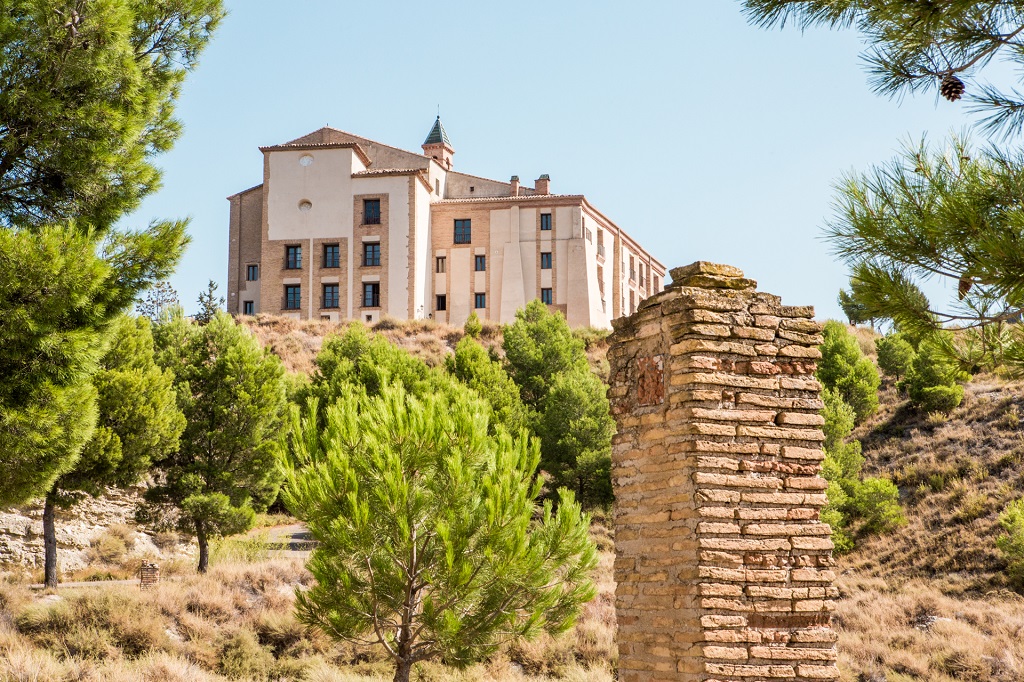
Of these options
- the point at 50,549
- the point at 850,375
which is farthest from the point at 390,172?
the point at 50,549

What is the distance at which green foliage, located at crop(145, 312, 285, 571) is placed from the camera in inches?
881

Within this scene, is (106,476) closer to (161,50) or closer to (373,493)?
(373,493)

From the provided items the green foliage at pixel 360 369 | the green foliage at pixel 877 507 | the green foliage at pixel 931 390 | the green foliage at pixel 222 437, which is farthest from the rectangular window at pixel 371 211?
the green foliage at pixel 877 507

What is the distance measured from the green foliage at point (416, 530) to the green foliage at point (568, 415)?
15194mm

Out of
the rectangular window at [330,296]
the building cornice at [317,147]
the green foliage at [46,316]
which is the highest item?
the building cornice at [317,147]

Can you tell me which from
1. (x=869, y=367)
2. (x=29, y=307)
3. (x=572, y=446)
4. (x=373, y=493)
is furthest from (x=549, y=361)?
(x=29, y=307)

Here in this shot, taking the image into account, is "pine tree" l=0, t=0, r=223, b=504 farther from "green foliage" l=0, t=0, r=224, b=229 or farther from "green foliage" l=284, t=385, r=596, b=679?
"green foliage" l=284, t=385, r=596, b=679

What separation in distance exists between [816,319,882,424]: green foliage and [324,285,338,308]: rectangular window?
26.3m

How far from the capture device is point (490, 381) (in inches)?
1334

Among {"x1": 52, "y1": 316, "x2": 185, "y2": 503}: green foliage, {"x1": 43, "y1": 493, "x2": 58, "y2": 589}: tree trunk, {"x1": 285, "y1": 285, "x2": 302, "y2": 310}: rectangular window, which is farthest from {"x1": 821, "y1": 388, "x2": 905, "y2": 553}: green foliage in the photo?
{"x1": 285, "y1": 285, "x2": 302, "y2": 310}: rectangular window

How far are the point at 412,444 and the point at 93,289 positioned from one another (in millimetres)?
5828

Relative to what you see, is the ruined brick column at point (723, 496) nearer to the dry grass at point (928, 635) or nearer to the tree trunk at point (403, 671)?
the tree trunk at point (403, 671)

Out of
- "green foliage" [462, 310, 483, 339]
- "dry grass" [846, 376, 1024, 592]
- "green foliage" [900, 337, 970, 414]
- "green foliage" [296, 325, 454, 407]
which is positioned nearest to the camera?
"dry grass" [846, 376, 1024, 592]

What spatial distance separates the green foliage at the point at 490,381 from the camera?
3212 cm
